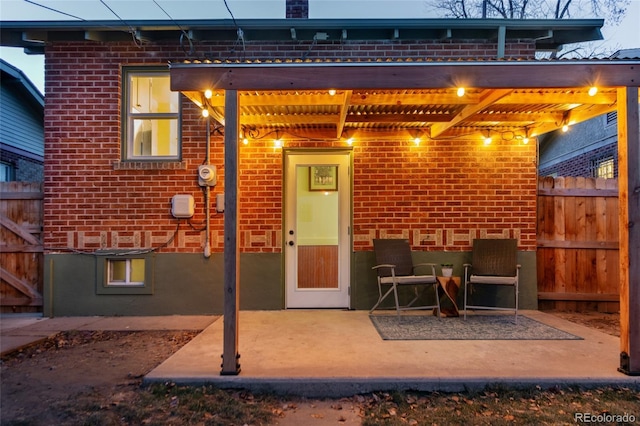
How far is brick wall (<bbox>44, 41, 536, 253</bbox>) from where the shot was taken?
525cm

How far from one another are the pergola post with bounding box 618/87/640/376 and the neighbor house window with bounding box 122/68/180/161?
507cm

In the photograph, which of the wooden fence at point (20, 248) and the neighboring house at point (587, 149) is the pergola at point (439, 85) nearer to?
the wooden fence at point (20, 248)

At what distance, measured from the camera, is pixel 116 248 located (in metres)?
5.25

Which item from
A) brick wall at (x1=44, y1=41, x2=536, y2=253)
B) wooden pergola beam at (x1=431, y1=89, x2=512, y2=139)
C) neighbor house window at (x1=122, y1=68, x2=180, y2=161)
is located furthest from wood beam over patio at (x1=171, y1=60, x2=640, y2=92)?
neighbor house window at (x1=122, y1=68, x2=180, y2=161)

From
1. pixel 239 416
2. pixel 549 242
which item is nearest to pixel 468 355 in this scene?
pixel 239 416

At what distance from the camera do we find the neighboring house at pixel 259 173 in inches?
205

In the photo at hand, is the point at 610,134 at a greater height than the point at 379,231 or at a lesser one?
greater

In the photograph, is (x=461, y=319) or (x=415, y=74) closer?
(x=415, y=74)

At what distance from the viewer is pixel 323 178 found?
557 cm

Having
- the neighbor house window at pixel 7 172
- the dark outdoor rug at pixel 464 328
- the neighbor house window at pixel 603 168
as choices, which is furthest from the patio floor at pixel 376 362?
the neighbor house window at pixel 7 172

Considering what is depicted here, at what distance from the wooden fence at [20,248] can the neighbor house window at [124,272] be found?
0.93 meters

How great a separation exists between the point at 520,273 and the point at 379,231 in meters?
2.11

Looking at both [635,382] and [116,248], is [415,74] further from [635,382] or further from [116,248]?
[116,248]

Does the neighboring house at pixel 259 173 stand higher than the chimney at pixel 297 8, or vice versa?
the chimney at pixel 297 8
